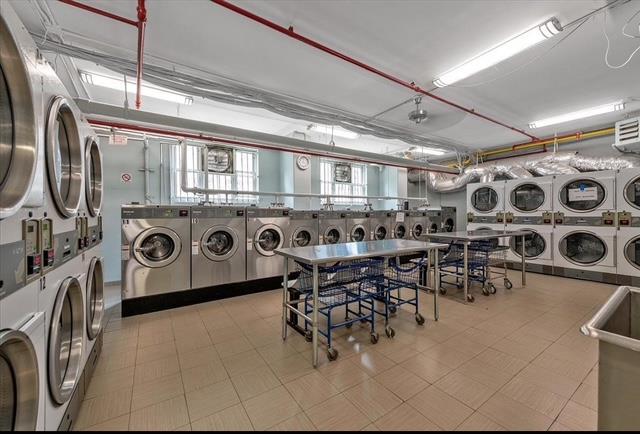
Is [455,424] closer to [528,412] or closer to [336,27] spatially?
[528,412]

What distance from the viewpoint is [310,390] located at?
202cm

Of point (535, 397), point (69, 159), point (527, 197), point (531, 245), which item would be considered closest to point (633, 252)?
point (531, 245)

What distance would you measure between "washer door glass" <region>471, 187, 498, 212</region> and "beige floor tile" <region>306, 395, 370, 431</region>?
20.7ft

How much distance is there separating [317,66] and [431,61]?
1.34 metres

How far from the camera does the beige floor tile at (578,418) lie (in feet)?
5.44

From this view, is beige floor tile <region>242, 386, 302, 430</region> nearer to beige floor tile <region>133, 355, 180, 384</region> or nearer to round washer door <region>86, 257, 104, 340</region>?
beige floor tile <region>133, 355, 180, 384</region>

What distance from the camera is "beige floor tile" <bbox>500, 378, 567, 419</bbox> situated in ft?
5.96

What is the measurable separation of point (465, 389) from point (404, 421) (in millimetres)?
630

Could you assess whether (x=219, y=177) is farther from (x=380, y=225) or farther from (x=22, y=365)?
(x=22, y=365)

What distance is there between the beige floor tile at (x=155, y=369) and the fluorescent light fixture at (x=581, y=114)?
6.92m

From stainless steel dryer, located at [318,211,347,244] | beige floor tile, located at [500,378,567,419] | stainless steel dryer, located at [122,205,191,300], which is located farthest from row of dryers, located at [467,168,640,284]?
stainless steel dryer, located at [122,205,191,300]

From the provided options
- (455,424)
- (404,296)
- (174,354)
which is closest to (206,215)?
(174,354)

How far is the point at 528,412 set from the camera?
5.87 ft

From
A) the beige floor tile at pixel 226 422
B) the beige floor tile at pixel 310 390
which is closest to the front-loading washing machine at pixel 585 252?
the beige floor tile at pixel 310 390
